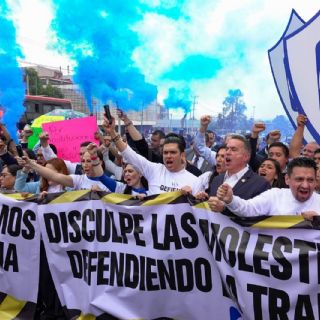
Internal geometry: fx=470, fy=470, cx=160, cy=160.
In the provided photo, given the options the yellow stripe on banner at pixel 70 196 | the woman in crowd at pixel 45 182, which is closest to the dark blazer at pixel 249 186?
the yellow stripe on banner at pixel 70 196

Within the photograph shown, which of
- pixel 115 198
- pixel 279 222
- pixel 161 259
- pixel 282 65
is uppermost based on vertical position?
pixel 282 65

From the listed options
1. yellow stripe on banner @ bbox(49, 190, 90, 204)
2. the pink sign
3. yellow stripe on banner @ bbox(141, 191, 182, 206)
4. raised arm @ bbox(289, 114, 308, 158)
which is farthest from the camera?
the pink sign

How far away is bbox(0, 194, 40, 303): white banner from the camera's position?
13.7ft

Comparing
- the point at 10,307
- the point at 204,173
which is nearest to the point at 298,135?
the point at 204,173

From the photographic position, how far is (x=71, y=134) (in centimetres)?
663

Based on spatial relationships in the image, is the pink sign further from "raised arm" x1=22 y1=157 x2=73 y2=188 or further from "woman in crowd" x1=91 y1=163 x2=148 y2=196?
"woman in crowd" x1=91 y1=163 x2=148 y2=196

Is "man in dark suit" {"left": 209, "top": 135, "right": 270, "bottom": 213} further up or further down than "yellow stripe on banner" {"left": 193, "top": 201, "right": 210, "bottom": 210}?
further up

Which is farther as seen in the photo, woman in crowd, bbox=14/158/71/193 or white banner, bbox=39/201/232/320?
woman in crowd, bbox=14/158/71/193

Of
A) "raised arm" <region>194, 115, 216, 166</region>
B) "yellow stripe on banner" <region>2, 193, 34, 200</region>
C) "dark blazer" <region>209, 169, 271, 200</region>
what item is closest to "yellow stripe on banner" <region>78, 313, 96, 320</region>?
"yellow stripe on banner" <region>2, 193, 34, 200</region>

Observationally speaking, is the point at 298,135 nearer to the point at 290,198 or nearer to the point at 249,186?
the point at 249,186

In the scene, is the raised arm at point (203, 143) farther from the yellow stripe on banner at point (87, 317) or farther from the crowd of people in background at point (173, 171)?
the yellow stripe on banner at point (87, 317)

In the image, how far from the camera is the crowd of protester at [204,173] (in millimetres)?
3248

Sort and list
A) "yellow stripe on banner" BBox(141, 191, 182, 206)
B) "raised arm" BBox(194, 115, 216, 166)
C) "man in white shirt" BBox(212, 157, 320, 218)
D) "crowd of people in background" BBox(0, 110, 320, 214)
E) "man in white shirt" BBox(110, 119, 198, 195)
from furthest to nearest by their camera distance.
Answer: "raised arm" BBox(194, 115, 216, 166) < "man in white shirt" BBox(110, 119, 198, 195) < "crowd of people in background" BBox(0, 110, 320, 214) < "yellow stripe on banner" BBox(141, 191, 182, 206) < "man in white shirt" BBox(212, 157, 320, 218)

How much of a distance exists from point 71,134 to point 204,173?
8.82ft
